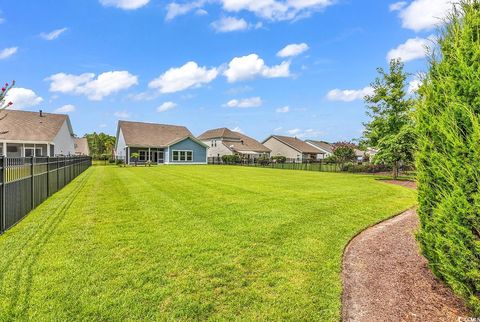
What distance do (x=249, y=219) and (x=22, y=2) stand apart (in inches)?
547

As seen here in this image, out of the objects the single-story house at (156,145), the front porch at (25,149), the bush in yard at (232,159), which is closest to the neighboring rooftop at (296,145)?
the bush in yard at (232,159)

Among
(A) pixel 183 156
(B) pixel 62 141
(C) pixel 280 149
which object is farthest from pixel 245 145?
(B) pixel 62 141

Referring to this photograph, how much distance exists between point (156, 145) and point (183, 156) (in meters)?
4.39

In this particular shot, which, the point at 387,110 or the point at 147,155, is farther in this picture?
the point at 147,155

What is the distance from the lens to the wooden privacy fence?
5586mm

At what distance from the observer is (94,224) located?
241 inches

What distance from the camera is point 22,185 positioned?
6750 millimetres

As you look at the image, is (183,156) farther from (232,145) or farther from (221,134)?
(221,134)

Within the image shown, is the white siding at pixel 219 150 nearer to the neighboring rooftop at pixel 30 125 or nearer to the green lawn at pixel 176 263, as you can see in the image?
the neighboring rooftop at pixel 30 125

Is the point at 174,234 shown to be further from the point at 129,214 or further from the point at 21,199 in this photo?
the point at 21,199

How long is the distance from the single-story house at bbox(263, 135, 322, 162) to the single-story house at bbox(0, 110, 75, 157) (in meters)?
35.9

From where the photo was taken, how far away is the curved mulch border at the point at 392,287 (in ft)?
9.65

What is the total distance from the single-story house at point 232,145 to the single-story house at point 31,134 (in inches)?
990

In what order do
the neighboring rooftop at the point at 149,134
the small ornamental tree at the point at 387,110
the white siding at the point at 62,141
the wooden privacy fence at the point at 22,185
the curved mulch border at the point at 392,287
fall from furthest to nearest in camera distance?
1. the neighboring rooftop at the point at 149,134
2. the white siding at the point at 62,141
3. the small ornamental tree at the point at 387,110
4. the wooden privacy fence at the point at 22,185
5. the curved mulch border at the point at 392,287
